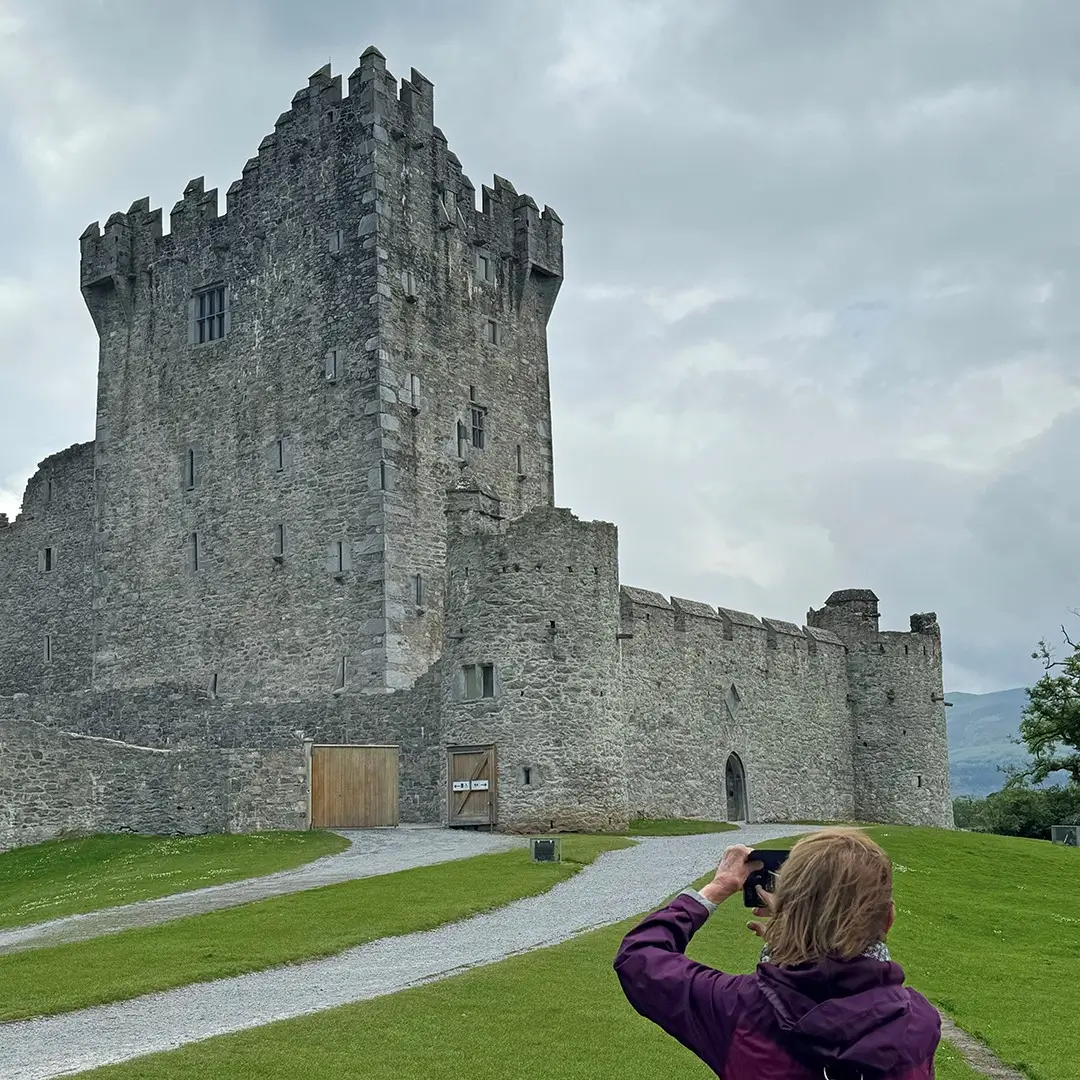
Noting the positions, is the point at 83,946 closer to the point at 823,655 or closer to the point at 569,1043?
the point at 569,1043

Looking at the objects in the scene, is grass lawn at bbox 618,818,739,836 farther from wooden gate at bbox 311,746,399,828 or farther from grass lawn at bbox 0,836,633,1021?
grass lawn at bbox 0,836,633,1021

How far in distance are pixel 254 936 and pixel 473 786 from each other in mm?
16714

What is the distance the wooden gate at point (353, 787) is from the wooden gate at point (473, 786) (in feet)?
6.82

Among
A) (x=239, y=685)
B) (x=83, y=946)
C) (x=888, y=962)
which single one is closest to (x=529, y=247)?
(x=239, y=685)

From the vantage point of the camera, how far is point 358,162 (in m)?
41.7

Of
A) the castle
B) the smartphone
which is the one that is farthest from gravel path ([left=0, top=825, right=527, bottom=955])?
the smartphone

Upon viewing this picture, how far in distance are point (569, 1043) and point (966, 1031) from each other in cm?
408

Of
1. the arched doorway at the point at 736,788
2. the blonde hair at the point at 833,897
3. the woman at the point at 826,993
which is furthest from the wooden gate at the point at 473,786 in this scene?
the blonde hair at the point at 833,897

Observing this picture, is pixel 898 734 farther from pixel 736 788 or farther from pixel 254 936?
pixel 254 936

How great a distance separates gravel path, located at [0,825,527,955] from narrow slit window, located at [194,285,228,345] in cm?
1784

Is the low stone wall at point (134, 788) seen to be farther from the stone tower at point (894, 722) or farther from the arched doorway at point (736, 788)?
the stone tower at point (894, 722)

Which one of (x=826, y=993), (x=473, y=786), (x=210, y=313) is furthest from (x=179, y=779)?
(x=826, y=993)

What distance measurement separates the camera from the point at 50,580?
50188 mm

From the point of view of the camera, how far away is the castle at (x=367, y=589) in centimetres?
3406
